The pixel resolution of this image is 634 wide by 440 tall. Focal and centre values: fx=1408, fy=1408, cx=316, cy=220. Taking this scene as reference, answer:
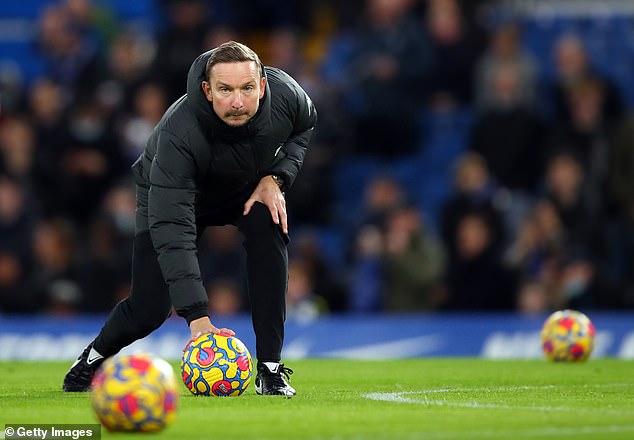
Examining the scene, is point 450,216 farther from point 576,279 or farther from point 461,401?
point 461,401

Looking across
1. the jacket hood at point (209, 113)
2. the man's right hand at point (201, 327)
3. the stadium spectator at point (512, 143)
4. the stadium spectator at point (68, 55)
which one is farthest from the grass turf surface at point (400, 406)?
the stadium spectator at point (68, 55)

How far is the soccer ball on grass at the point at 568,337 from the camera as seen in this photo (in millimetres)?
12906

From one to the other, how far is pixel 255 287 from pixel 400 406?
4.06ft

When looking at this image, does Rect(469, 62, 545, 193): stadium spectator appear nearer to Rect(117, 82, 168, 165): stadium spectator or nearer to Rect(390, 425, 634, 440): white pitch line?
Rect(117, 82, 168, 165): stadium spectator

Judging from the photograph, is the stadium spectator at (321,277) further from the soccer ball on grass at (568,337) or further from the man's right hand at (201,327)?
the man's right hand at (201,327)

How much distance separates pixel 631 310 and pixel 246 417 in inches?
371

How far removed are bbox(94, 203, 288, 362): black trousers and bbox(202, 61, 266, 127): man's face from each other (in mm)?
717

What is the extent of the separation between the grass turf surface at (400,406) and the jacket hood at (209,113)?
1637mm

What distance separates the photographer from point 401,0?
62.0ft

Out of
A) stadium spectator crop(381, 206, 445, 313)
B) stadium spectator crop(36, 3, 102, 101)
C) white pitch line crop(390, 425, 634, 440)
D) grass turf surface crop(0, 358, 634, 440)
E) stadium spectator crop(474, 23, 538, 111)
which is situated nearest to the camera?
white pitch line crop(390, 425, 634, 440)

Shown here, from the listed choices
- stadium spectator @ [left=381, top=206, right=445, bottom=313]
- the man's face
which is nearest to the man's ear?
the man's face

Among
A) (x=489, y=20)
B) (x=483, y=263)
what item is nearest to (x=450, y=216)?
(x=483, y=263)

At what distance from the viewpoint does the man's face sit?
27.5 ft

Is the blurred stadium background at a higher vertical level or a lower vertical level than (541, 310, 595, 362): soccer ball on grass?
higher
